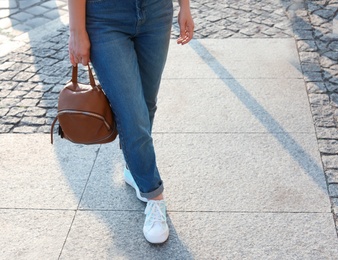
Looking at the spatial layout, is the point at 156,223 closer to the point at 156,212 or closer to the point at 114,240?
the point at 156,212

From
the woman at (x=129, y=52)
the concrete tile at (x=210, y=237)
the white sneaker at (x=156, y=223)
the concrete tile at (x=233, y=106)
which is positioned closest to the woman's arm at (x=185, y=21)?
the woman at (x=129, y=52)

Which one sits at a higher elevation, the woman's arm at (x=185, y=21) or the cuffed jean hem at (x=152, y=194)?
the woman's arm at (x=185, y=21)

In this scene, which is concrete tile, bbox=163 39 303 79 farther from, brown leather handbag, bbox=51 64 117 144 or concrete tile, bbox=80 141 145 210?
brown leather handbag, bbox=51 64 117 144

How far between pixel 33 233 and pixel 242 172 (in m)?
1.36

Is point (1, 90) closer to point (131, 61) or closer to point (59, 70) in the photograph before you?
point (59, 70)

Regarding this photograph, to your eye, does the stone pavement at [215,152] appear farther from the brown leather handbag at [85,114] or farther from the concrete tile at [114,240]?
the brown leather handbag at [85,114]

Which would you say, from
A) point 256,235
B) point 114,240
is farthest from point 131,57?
point 256,235

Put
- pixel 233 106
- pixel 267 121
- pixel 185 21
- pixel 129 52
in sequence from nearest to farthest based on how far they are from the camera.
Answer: pixel 129 52 → pixel 185 21 → pixel 267 121 → pixel 233 106

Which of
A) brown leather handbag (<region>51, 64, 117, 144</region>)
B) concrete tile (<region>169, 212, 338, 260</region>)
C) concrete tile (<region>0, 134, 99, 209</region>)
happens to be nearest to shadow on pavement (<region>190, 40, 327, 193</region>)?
concrete tile (<region>169, 212, 338, 260</region>)

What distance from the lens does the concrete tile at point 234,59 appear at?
4.93 metres

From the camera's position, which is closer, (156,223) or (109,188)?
(156,223)

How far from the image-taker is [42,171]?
375cm

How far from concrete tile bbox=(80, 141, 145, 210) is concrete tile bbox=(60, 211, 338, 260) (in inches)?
3.5

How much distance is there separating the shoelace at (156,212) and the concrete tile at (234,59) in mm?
2023
